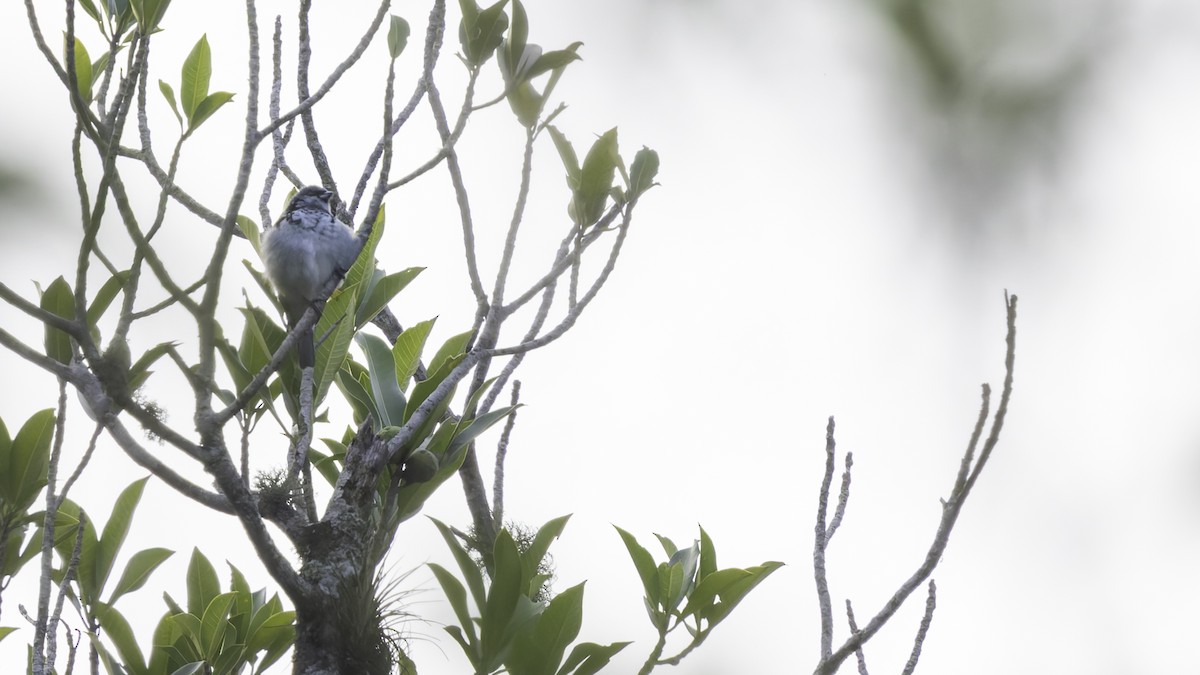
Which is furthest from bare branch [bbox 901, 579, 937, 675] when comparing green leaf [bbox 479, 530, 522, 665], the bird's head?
the bird's head

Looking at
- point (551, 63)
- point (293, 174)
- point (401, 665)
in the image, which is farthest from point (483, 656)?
point (293, 174)

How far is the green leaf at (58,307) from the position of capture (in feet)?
11.0

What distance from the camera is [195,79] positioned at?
3760mm

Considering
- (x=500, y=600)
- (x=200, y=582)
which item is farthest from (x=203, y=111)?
(x=500, y=600)

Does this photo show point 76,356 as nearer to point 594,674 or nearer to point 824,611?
point 594,674

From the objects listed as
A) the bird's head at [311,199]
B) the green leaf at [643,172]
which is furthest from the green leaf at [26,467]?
the bird's head at [311,199]

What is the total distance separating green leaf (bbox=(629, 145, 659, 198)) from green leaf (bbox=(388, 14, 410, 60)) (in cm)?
101

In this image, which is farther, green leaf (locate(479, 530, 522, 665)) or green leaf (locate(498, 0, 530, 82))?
green leaf (locate(498, 0, 530, 82))

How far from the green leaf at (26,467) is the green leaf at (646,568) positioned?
1.82 m

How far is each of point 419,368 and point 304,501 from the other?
87 cm

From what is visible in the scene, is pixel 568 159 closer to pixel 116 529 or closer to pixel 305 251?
pixel 116 529

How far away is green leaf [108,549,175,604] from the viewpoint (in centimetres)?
370

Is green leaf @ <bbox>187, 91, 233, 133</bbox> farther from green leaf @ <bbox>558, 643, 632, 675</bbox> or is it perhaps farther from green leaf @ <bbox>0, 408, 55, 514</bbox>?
green leaf @ <bbox>558, 643, 632, 675</bbox>

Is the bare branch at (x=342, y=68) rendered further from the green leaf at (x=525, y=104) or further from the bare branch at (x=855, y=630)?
the bare branch at (x=855, y=630)
